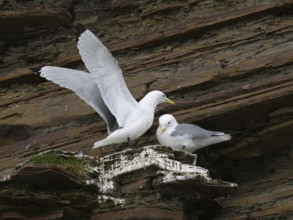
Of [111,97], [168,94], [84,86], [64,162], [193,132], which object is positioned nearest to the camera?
[64,162]

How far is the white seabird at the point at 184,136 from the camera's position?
10766 mm

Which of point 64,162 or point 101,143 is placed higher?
point 101,143

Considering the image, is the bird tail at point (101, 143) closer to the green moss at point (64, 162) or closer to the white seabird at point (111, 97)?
the white seabird at point (111, 97)

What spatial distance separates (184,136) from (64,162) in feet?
5.54

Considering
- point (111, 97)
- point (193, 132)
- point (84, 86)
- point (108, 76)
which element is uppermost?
point (84, 86)

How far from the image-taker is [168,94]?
1214 centimetres

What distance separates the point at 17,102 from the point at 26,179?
377cm

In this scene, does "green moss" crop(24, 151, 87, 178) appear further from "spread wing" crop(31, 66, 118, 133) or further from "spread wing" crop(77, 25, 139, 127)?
"spread wing" crop(31, 66, 118, 133)

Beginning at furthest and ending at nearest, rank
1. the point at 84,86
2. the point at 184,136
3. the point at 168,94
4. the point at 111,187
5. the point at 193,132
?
the point at 168,94
the point at 84,86
the point at 184,136
the point at 193,132
the point at 111,187

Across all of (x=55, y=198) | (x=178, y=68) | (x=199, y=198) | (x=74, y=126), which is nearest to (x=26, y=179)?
(x=55, y=198)

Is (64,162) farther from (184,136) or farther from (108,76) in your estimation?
(108,76)

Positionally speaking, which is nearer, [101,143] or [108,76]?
[101,143]

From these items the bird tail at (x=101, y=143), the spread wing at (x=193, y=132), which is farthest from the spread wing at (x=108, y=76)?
the spread wing at (x=193, y=132)

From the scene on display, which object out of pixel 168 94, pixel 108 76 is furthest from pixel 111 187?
pixel 168 94
